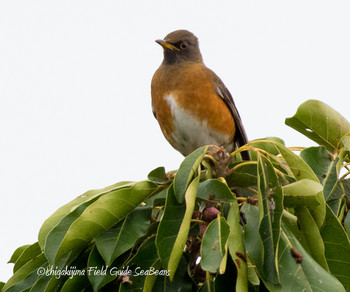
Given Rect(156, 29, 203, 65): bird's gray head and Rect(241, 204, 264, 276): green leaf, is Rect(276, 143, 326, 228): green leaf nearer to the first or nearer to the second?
Rect(241, 204, 264, 276): green leaf

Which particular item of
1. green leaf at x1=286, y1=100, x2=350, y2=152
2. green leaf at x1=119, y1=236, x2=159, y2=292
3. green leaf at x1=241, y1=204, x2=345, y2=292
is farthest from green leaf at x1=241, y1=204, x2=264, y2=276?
green leaf at x1=286, y1=100, x2=350, y2=152

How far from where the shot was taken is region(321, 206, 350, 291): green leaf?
2.82m

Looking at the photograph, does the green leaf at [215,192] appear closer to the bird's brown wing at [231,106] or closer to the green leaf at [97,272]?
the green leaf at [97,272]

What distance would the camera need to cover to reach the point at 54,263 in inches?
114

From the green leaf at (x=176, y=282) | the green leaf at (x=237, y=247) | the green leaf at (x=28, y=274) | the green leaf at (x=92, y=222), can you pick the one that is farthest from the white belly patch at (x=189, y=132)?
the green leaf at (x=237, y=247)

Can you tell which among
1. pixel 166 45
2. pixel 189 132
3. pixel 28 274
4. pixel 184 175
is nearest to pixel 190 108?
pixel 189 132

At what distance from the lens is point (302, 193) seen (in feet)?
9.29

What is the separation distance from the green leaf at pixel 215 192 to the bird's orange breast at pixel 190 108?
275 centimetres

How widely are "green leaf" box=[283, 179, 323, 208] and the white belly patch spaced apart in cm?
276

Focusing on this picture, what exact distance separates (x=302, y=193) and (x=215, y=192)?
1.34ft

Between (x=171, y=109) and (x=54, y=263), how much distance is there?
9.67 ft

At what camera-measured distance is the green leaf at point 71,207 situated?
308 cm

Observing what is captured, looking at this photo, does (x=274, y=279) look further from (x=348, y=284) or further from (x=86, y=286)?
(x=86, y=286)

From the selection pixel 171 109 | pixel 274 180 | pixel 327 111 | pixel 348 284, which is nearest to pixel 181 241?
pixel 274 180
